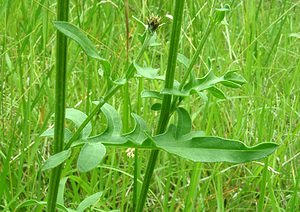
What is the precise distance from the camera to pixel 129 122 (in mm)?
1865

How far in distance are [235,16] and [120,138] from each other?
195 centimetres

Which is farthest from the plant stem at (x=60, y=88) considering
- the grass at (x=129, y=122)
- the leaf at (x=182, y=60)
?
the grass at (x=129, y=122)

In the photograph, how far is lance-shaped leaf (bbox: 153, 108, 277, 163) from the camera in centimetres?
89

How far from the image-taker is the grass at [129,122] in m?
1.60

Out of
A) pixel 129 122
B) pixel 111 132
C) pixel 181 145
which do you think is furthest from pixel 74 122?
pixel 129 122

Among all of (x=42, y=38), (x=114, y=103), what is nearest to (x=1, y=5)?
(x=42, y=38)

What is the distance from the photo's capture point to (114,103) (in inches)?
74.9

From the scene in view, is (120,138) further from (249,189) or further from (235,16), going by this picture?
(235,16)

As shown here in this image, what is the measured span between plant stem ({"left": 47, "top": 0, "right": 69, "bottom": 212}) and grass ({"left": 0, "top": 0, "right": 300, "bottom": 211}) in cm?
43

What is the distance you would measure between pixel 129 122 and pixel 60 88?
3.20ft

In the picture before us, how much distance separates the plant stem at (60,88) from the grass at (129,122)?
1.41ft

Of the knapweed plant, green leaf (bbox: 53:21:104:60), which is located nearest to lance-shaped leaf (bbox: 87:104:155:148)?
the knapweed plant

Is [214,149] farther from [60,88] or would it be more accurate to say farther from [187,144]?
[60,88]

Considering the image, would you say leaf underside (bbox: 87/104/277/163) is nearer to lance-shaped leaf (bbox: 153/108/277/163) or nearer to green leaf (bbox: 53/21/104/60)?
lance-shaped leaf (bbox: 153/108/277/163)
